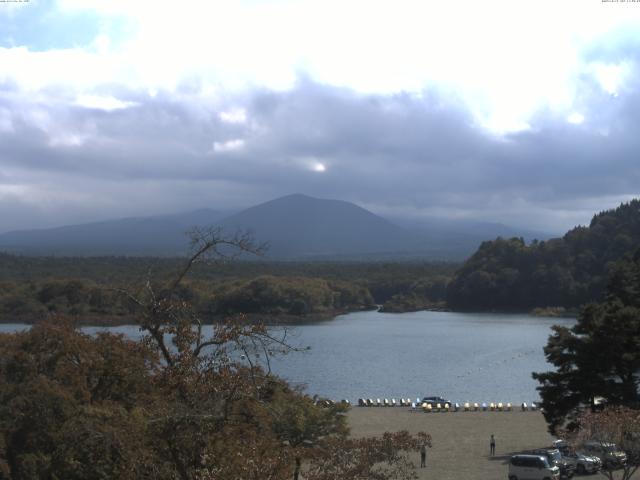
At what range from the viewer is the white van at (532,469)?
16289 mm

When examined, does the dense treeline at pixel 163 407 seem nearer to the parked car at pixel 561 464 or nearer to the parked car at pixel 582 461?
the parked car at pixel 561 464

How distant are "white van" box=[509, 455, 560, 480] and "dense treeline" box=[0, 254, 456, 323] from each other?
25.7m

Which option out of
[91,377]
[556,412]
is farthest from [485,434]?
[91,377]

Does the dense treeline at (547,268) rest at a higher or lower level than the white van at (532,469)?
higher

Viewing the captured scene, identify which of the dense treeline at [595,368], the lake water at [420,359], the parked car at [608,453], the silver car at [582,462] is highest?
the dense treeline at [595,368]

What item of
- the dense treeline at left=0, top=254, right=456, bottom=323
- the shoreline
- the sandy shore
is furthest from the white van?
the shoreline

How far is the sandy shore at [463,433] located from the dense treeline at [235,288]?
15658 mm

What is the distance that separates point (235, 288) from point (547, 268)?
31.9 m

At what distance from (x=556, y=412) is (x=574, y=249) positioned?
222 feet

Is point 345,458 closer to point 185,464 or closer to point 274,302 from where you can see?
point 185,464

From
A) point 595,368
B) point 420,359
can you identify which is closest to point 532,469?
point 595,368

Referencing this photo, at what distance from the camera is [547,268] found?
82.4 meters

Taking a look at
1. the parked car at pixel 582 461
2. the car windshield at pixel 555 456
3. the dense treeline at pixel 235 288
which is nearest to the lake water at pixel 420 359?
the dense treeline at pixel 235 288

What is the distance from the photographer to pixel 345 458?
10.0m
